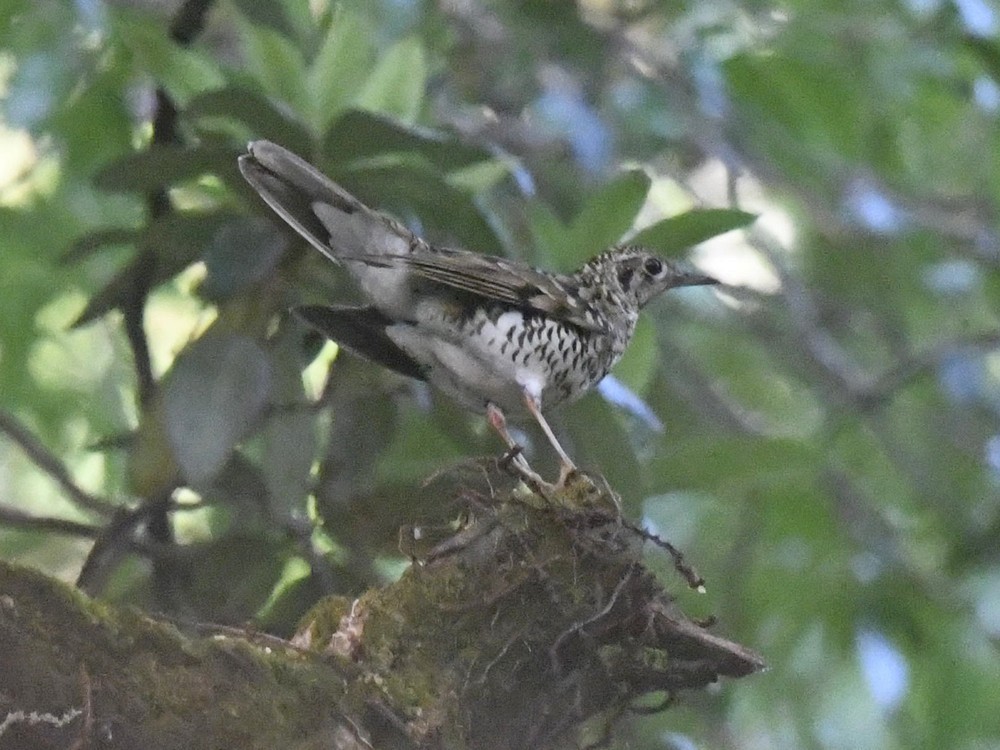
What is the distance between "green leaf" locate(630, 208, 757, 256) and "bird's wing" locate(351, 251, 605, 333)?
319 millimetres

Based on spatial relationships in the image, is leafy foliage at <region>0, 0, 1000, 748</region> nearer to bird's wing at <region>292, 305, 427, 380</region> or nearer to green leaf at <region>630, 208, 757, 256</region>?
green leaf at <region>630, 208, 757, 256</region>

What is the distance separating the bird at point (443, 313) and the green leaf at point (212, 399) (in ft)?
0.64

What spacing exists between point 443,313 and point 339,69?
0.64m

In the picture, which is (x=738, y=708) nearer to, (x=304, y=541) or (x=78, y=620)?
(x=304, y=541)

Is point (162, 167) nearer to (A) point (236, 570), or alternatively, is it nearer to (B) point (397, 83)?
(B) point (397, 83)

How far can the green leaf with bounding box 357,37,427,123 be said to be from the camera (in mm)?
3535

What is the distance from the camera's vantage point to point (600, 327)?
→ 331 cm

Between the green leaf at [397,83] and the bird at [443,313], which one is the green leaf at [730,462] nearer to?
the bird at [443,313]

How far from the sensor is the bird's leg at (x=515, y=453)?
8.49 feet

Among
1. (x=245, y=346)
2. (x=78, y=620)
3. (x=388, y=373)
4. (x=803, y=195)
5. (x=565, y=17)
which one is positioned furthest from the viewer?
(x=803, y=195)

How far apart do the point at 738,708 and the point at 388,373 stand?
1.99 metres

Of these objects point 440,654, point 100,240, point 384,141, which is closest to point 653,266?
point 384,141

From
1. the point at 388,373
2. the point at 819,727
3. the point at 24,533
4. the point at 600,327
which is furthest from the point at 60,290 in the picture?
the point at 819,727

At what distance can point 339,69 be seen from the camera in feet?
11.4
